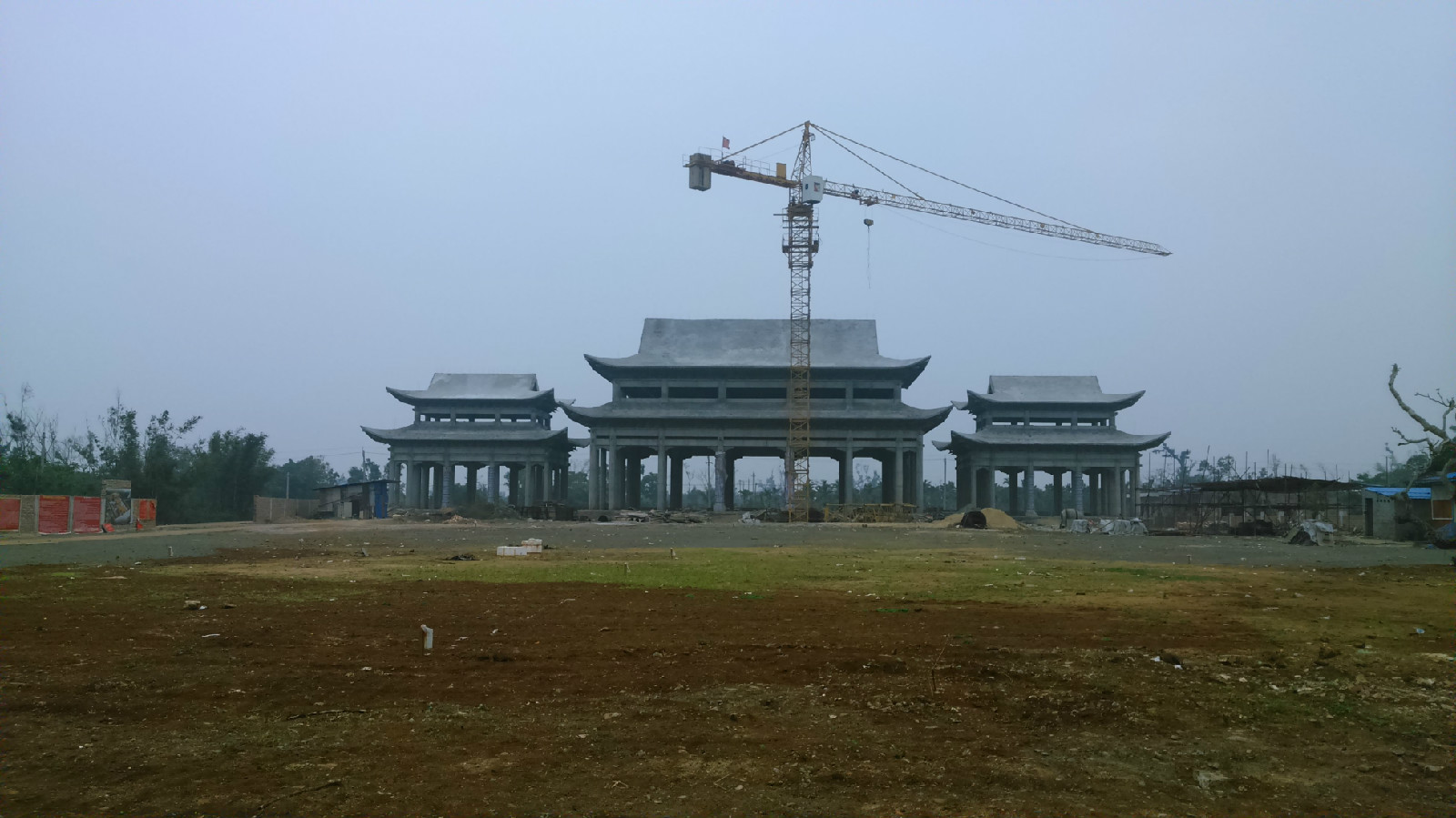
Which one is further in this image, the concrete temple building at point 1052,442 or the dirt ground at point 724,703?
the concrete temple building at point 1052,442

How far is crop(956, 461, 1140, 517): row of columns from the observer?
5394 centimetres

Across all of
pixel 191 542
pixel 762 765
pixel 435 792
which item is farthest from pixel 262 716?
pixel 191 542

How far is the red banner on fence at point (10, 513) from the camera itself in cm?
3141

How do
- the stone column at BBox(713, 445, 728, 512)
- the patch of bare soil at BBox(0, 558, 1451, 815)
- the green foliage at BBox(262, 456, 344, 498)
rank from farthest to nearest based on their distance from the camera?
1. the green foliage at BBox(262, 456, 344, 498)
2. the stone column at BBox(713, 445, 728, 512)
3. the patch of bare soil at BBox(0, 558, 1451, 815)

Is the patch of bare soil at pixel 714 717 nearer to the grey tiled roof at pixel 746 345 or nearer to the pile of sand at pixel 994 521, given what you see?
the pile of sand at pixel 994 521

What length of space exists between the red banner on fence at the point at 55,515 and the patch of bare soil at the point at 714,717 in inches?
1111

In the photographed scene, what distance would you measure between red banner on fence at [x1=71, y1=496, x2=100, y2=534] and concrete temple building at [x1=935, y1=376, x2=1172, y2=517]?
140ft

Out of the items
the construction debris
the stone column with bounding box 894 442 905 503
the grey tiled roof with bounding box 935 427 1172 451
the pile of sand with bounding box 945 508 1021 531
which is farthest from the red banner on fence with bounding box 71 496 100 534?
the grey tiled roof with bounding box 935 427 1172 451

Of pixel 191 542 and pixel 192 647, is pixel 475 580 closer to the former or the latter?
pixel 192 647

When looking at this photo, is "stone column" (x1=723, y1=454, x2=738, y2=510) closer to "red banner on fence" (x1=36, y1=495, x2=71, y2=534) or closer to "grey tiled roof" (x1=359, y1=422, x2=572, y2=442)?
"grey tiled roof" (x1=359, y1=422, x2=572, y2=442)

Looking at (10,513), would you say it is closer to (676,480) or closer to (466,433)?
(466,433)

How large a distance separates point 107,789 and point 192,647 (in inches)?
144

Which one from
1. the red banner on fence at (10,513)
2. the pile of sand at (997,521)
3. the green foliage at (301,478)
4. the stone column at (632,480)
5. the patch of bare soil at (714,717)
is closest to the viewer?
the patch of bare soil at (714,717)

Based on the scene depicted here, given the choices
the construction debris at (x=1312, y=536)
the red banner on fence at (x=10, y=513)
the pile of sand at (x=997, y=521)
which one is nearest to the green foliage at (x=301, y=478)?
the red banner on fence at (x=10, y=513)
